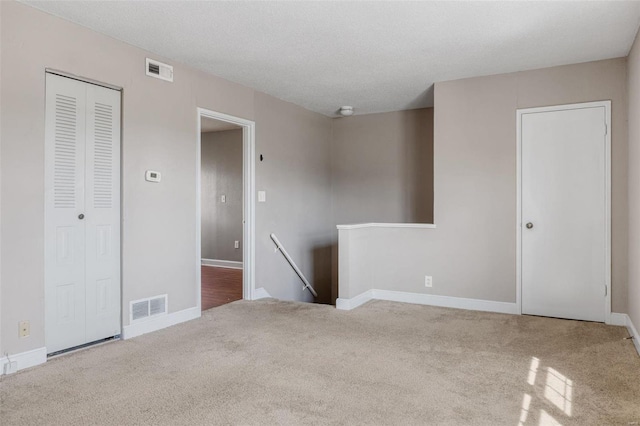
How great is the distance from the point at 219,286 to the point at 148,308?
2.32 meters

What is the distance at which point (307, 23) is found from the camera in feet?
10.3

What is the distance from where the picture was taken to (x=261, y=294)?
198 inches

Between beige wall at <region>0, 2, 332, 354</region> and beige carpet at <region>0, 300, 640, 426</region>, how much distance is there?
1.82 ft

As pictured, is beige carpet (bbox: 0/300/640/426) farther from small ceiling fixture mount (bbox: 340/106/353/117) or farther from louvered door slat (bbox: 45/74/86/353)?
small ceiling fixture mount (bbox: 340/106/353/117)

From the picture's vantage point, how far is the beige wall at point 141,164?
2.79 meters

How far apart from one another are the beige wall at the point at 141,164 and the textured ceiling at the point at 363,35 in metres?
0.20

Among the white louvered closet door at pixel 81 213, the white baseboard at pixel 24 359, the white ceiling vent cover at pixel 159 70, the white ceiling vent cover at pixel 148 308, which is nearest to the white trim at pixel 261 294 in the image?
the white ceiling vent cover at pixel 148 308

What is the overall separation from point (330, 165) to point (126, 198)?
3.61m

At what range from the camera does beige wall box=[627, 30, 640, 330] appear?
329cm

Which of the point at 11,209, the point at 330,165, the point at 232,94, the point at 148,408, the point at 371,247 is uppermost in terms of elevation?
the point at 232,94

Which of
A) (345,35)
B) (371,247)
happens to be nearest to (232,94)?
(345,35)

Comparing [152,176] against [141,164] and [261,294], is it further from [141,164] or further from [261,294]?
[261,294]

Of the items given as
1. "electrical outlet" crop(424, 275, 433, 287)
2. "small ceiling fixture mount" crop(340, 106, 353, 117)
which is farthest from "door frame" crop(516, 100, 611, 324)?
"small ceiling fixture mount" crop(340, 106, 353, 117)

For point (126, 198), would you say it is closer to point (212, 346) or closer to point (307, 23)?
point (212, 346)
